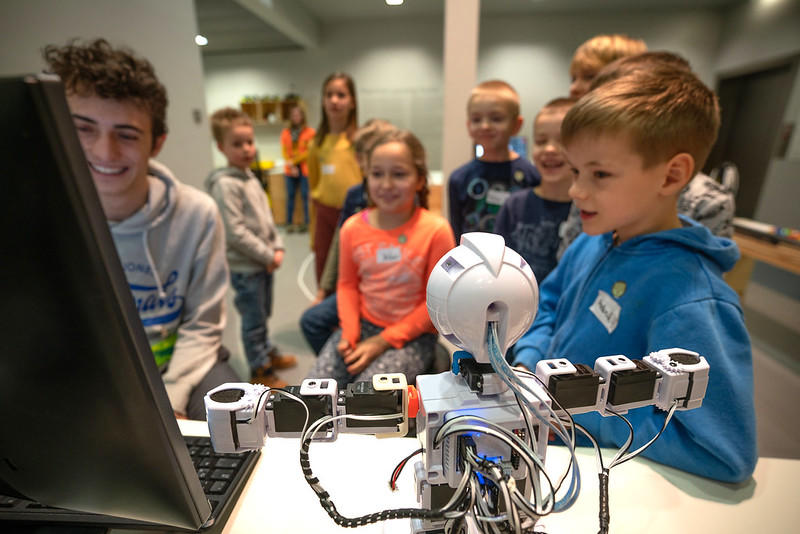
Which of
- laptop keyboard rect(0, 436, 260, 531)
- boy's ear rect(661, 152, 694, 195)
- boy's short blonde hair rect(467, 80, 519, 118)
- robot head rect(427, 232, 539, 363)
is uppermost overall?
boy's short blonde hair rect(467, 80, 519, 118)

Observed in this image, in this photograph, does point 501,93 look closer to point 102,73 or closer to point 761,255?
point 102,73

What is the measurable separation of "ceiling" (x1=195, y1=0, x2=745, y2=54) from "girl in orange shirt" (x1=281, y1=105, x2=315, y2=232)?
92 centimetres

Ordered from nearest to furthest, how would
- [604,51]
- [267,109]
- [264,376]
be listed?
[604,51], [264,376], [267,109]

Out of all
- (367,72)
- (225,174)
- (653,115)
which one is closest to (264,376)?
(225,174)

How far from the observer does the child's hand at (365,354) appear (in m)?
1.10

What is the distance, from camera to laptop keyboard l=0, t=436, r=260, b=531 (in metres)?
0.44

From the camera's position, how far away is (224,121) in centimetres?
195

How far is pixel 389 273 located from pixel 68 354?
34.7 inches

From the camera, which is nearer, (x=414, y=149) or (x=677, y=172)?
(x=677, y=172)

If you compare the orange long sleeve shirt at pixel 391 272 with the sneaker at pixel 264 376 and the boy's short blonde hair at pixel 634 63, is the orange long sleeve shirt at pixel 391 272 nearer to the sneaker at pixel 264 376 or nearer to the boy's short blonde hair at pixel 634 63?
the boy's short blonde hair at pixel 634 63

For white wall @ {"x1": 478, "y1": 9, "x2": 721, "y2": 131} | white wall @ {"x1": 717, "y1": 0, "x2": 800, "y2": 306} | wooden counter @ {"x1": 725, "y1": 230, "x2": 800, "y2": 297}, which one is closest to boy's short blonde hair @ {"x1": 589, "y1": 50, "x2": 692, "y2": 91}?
wooden counter @ {"x1": 725, "y1": 230, "x2": 800, "y2": 297}

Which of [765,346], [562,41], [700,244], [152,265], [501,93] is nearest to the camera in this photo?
[700,244]

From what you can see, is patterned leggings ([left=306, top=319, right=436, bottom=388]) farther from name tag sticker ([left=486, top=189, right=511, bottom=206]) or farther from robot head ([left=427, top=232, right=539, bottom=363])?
robot head ([left=427, top=232, right=539, bottom=363])

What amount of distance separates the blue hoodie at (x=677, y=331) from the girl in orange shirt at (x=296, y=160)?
4612 millimetres
